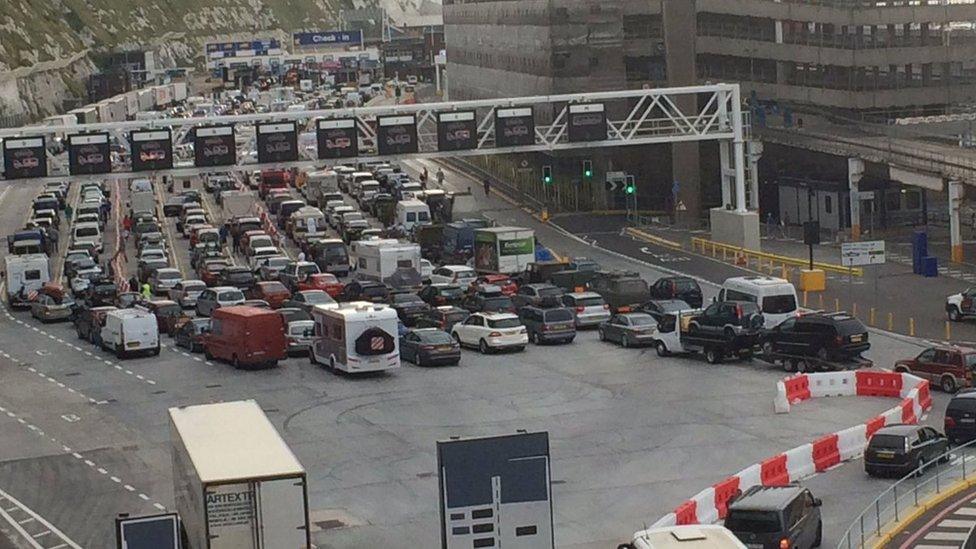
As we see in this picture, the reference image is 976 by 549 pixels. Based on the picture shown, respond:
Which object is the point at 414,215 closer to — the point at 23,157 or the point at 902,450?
the point at 23,157

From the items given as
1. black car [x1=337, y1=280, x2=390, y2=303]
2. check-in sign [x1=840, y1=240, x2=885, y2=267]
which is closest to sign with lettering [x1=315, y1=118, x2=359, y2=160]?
black car [x1=337, y1=280, x2=390, y2=303]

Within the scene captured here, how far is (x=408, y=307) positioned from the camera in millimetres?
63688

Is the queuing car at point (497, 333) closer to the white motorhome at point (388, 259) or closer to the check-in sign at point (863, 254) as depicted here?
the check-in sign at point (863, 254)

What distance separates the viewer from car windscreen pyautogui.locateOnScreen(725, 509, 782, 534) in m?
30.8

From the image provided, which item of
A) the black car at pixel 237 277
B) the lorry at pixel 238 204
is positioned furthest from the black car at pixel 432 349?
Result: the lorry at pixel 238 204

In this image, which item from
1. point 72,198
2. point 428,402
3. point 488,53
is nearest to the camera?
point 428,402

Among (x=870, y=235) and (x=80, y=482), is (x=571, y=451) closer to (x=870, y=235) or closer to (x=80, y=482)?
(x=80, y=482)

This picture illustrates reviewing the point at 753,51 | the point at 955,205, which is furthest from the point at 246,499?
the point at 753,51

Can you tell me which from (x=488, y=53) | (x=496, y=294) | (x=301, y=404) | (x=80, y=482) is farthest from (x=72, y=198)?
(x=80, y=482)

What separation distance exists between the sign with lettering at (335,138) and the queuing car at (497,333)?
23.1 meters

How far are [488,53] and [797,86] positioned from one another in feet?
123

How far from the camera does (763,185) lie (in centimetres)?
10050

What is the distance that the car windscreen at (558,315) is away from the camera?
58250mm

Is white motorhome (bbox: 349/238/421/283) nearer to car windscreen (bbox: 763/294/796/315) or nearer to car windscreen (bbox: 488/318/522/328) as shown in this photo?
car windscreen (bbox: 488/318/522/328)
